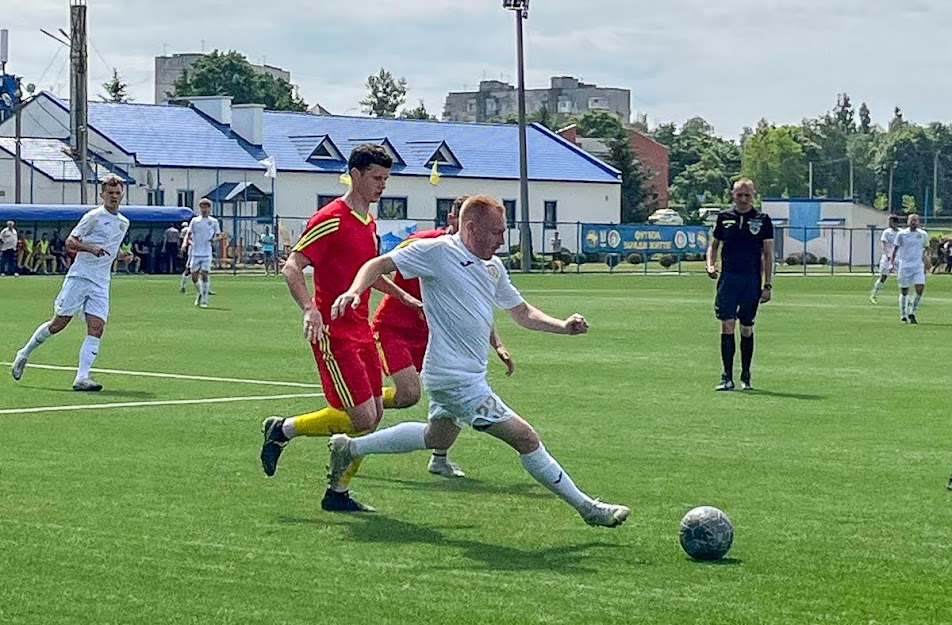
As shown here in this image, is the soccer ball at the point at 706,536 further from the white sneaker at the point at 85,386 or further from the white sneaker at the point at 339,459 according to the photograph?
the white sneaker at the point at 85,386

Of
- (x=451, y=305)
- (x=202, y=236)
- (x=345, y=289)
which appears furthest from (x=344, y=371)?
(x=202, y=236)

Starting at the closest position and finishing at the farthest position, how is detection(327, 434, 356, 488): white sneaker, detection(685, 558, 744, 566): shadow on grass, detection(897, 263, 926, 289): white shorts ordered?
A: detection(685, 558, 744, 566): shadow on grass → detection(327, 434, 356, 488): white sneaker → detection(897, 263, 926, 289): white shorts

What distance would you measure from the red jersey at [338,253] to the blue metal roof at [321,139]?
2722 inches

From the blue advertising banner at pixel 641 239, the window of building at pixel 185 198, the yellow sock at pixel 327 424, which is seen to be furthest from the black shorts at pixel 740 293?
the window of building at pixel 185 198

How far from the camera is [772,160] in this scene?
150 metres

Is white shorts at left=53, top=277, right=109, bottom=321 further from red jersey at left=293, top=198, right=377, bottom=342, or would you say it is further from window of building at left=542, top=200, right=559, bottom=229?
window of building at left=542, top=200, right=559, bottom=229

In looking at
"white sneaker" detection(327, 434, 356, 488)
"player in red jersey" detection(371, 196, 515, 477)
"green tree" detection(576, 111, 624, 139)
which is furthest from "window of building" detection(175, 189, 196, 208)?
"white sneaker" detection(327, 434, 356, 488)

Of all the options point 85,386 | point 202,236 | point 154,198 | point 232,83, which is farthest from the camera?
point 232,83

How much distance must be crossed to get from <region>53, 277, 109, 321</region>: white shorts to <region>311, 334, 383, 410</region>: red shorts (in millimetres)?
7522

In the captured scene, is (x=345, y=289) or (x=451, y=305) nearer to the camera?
(x=451, y=305)

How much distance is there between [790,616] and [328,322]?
3.93 metres

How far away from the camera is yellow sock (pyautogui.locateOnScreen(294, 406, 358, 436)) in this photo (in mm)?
10203

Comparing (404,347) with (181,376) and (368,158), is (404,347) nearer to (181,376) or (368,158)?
(368,158)

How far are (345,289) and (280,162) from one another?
73711mm
